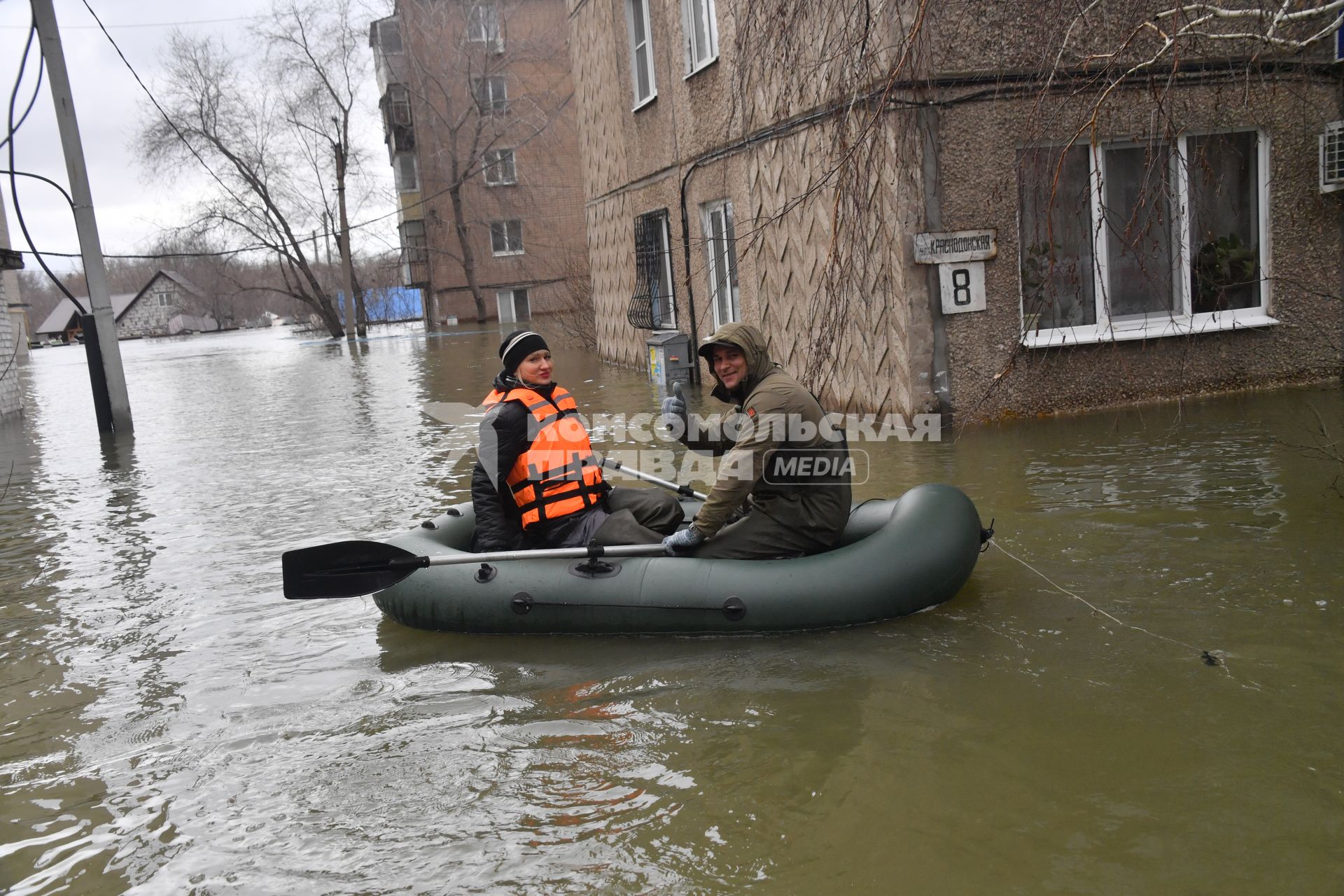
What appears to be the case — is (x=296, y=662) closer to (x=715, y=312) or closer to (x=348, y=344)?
(x=715, y=312)

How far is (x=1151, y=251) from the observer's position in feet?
31.6

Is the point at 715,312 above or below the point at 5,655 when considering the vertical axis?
above

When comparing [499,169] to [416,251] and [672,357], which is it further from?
[672,357]

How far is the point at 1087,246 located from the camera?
970 cm

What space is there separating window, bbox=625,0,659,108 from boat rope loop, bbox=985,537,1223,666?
10606 millimetres

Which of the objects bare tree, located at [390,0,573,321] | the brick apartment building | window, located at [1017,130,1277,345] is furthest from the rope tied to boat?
bare tree, located at [390,0,573,321]

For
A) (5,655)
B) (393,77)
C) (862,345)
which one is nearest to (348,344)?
(393,77)

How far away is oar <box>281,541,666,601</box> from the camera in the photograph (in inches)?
221

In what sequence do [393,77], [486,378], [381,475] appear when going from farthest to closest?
[393,77], [486,378], [381,475]

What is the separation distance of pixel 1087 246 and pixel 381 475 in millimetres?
6784

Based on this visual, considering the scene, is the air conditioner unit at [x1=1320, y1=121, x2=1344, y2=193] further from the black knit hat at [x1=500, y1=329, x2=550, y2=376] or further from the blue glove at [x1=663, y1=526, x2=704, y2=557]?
the black knit hat at [x1=500, y1=329, x2=550, y2=376]

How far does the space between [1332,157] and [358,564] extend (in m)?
8.78

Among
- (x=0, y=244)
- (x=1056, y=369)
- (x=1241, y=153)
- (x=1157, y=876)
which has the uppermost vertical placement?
(x=0, y=244)

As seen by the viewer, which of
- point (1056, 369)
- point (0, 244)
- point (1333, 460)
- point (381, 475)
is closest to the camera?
point (1333, 460)
